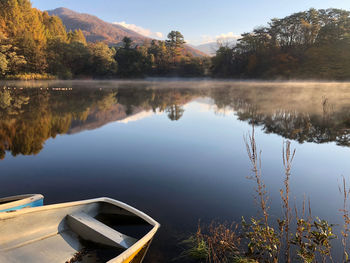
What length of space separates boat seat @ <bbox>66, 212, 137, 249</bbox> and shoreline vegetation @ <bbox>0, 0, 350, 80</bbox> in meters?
57.1

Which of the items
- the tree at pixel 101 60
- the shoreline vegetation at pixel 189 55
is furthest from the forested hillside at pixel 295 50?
the tree at pixel 101 60

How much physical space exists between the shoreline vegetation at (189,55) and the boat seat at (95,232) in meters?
57.1

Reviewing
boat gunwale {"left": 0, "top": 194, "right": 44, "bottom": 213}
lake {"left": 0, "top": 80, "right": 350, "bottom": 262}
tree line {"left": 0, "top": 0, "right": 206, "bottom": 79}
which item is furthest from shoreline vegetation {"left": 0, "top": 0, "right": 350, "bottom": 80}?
boat gunwale {"left": 0, "top": 194, "right": 44, "bottom": 213}

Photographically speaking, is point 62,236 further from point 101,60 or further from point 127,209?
point 101,60

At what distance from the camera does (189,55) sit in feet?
270

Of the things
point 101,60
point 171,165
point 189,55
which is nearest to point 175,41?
point 189,55

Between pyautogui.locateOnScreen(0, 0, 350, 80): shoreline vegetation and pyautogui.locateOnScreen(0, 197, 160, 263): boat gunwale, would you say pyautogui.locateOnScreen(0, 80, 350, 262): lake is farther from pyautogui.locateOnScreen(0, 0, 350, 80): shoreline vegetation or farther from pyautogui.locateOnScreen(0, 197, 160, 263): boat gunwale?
pyautogui.locateOnScreen(0, 0, 350, 80): shoreline vegetation

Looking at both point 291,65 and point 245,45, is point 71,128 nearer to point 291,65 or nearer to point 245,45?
point 291,65

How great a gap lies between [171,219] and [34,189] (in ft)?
11.2

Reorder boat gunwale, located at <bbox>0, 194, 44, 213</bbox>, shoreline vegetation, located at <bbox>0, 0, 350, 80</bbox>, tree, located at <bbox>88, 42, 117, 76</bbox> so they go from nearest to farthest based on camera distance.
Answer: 1. boat gunwale, located at <bbox>0, 194, 44, 213</bbox>
2. shoreline vegetation, located at <bbox>0, 0, 350, 80</bbox>
3. tree, located at <bbox>88, 42, 117, 76</bbox>

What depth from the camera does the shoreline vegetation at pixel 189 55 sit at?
57969mm

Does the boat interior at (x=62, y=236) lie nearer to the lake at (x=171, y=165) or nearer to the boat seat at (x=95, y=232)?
the boat seat at (x=95, y=232)

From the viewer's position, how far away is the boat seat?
3477 mm

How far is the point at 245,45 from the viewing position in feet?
241
